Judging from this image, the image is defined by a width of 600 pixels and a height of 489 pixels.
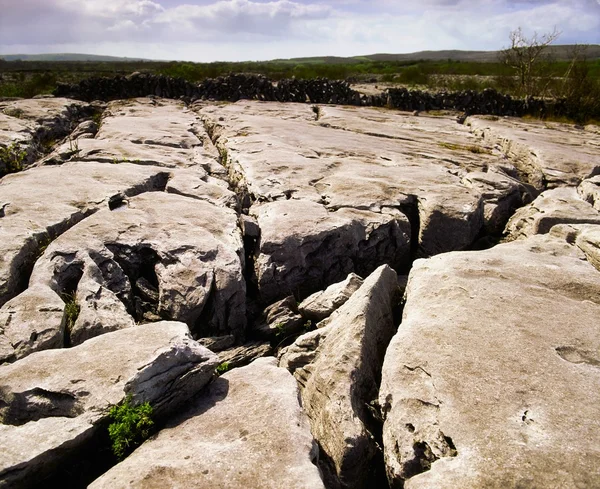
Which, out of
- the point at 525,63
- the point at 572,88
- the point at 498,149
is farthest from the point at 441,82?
the point at 498,149

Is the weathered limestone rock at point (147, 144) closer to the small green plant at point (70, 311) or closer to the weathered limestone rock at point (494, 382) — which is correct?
the small green plant at point (70, 311)

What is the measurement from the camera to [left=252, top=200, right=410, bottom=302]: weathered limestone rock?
7.59 metres

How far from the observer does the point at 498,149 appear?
16.1 m

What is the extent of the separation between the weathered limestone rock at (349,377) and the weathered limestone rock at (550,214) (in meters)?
4.57

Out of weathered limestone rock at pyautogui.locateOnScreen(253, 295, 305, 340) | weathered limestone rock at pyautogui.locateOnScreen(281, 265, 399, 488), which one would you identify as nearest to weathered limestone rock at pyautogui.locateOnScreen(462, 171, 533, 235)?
weathered limestone rock at pyautogui.locateOnScreen(281, 265, 399, 488)

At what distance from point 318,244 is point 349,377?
3.47 meters

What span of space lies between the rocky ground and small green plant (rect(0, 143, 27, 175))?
0.10 meters

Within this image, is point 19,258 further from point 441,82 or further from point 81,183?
point 441,82

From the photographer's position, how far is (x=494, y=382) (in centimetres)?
420

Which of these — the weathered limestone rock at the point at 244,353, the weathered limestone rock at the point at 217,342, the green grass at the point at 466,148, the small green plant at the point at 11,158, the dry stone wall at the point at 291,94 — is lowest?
the weathered limestone rock at the point at 244,353

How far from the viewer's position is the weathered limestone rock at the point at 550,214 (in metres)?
8.81

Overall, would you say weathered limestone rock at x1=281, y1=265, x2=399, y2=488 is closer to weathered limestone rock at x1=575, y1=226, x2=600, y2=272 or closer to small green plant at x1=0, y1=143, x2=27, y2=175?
weathered limestone rock at x1=575, y1=226, x2=600, y2=272

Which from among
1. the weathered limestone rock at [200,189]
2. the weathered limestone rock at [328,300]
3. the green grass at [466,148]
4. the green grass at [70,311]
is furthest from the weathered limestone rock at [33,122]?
the green grass at [466,148]

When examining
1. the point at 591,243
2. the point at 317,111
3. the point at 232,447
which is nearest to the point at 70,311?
the point at 232,447
